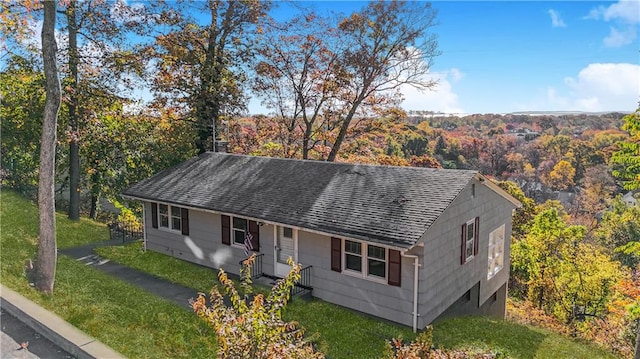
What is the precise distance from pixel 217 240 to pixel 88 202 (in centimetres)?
2041

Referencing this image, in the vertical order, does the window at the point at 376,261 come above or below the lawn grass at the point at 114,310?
above

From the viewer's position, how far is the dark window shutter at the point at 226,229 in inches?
565

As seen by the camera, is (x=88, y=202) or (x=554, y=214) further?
(x=88, y=202)

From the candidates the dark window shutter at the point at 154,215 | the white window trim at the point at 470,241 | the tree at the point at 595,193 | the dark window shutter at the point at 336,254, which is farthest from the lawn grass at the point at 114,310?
the tree at the point at 595,193

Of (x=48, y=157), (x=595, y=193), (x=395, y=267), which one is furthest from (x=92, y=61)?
(x=595, y=193)

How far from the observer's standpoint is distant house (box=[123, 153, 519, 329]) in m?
10.8

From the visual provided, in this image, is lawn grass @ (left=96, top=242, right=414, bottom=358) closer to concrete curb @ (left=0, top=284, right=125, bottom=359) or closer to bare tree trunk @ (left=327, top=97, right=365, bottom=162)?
concrete curb @ (left=0, top=284, right=125, bottom=359)

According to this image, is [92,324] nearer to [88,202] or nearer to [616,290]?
[616,290]

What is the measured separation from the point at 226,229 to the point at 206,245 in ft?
4.40

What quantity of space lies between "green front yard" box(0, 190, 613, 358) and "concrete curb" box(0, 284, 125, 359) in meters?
0.36

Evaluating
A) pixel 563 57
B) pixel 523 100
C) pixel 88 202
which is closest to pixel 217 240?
pixel 88 202

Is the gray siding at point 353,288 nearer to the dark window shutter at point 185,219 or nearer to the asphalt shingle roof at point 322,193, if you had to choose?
the asphalt shingle roof at point 322,193

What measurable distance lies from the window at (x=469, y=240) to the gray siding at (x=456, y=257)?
18cm

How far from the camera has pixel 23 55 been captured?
20750 millimetres
